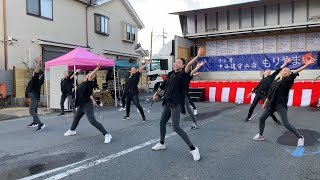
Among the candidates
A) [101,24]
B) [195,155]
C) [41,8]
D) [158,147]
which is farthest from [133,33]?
[195,155]

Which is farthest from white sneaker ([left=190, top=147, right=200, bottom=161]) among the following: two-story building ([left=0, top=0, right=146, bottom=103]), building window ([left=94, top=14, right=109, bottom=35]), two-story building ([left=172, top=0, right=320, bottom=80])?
building window ([left=94, top=14, right=109, bottom=35])

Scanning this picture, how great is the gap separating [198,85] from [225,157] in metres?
11.6

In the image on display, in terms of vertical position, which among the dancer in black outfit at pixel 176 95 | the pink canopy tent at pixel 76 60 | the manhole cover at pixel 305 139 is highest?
the pink canopy tent at pixel 76 60

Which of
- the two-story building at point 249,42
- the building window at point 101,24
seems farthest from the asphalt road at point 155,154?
the building window at point 101,24

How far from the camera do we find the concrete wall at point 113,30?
2278 cm

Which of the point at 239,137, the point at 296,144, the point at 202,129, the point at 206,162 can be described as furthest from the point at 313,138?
the point at 206,162

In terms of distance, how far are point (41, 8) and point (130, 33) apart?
10435 mm

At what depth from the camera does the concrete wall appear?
22.8 meters

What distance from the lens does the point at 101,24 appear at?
77.1 ft

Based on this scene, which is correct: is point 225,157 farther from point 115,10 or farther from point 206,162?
point 115,10

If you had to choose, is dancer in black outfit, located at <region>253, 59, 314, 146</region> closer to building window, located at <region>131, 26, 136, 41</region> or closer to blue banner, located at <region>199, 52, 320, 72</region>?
blue banner, located at <region>199, 52, 320, 72</region>

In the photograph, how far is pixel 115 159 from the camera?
18.4 feet

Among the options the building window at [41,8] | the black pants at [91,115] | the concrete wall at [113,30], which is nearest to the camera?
the black pants at [91,115]

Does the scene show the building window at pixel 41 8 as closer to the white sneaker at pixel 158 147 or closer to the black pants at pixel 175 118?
the white sneaker at pixel 158 147
